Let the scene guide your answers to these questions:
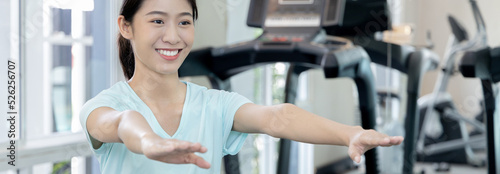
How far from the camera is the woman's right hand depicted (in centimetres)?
76

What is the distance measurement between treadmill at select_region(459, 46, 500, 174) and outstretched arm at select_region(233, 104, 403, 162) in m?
1.47

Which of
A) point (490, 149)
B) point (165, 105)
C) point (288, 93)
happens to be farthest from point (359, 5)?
point (165, 105)

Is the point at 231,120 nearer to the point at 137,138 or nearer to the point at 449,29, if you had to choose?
the point at 137,138

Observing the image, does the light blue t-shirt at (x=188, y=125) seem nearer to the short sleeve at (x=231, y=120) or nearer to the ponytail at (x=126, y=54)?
the short sleeve at (x=231, y=120)

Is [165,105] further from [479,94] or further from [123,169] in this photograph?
[479,94]

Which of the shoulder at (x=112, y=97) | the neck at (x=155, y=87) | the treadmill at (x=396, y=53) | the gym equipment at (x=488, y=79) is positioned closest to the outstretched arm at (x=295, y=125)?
the neck at (x=155, y=87)

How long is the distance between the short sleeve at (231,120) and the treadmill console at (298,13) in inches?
40.8

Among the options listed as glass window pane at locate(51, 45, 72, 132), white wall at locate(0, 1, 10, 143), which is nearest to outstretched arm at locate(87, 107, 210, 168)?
white wall at locate(0, 1, 10, 143)

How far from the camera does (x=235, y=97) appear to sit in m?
1.25

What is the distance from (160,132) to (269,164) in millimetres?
2202

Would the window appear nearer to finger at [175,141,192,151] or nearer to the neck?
the neck

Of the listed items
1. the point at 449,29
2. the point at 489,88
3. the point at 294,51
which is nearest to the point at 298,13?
the point at 294,51

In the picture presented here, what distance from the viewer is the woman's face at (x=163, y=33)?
1150 mm

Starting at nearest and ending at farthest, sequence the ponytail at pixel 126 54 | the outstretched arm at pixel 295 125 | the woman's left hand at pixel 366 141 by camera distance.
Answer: the woman's left hand at pixel 366 141, the outstretched arm at pixel 295 125, the ponytail at pixel 126 54
